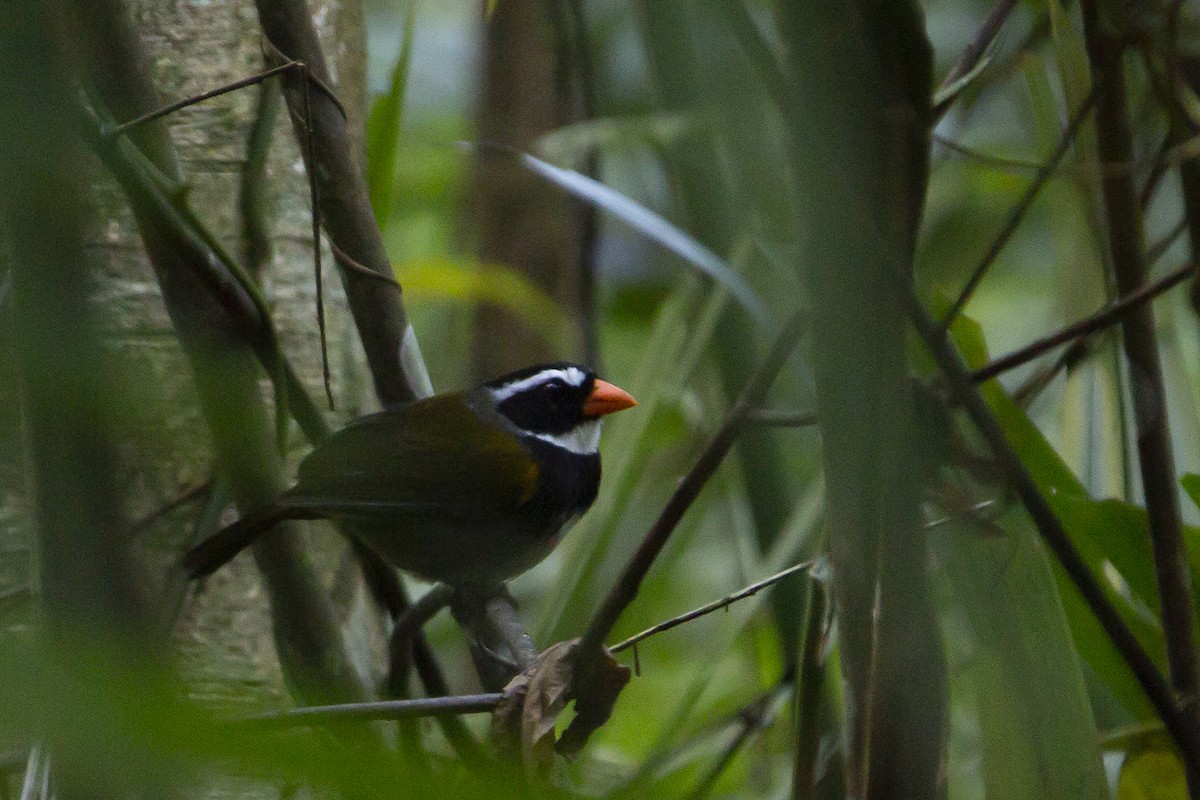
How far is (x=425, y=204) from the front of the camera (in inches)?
255

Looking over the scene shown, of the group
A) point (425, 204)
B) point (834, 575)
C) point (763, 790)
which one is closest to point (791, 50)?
point (834, 575)

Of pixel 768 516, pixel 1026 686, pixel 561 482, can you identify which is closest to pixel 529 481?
pixel 561 482

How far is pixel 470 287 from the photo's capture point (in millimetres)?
3225

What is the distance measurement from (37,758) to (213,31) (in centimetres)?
127

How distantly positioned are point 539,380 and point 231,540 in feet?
4.02

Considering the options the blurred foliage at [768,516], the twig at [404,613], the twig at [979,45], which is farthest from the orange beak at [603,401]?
the twig at [979,45]

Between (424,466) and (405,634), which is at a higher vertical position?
(424,466)

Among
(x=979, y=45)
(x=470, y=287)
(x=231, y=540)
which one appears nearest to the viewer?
(x=979, y=45)

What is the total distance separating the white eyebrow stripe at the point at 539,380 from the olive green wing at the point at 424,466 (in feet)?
0.46

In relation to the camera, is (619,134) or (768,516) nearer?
(768,516)

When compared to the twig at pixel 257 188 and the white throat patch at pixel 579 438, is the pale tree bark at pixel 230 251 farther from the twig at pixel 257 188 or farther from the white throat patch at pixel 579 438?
the white throat patch at pixel 579 438

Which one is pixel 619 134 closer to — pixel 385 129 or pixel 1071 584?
pixel 385 129

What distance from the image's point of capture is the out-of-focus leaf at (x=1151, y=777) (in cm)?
149

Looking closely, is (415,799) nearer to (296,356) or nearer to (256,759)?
(256,759)
